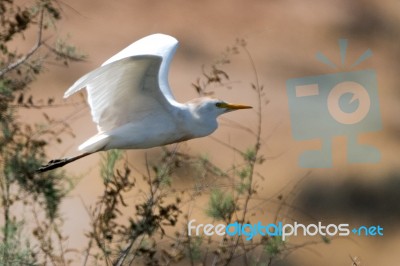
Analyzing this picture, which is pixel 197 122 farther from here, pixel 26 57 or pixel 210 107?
pixel 26 57

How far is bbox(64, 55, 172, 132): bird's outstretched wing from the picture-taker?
2188 mm

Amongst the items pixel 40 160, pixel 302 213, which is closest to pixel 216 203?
pixel 40 160

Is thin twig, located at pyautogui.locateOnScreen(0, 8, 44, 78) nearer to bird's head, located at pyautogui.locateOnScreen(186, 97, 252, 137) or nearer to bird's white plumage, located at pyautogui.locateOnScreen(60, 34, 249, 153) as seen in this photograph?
bird's white plumage, located at pyautogui.locateOnScreen(60, 34, 249, 153)

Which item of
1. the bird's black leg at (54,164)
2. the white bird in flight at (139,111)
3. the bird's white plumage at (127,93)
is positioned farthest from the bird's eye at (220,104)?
the bird's black leg at (54,164)

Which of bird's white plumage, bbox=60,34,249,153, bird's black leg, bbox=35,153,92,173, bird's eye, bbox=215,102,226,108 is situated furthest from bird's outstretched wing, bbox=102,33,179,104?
bird's black leg, bbox=35,153,92,173

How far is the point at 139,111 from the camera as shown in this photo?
2375 millimetres

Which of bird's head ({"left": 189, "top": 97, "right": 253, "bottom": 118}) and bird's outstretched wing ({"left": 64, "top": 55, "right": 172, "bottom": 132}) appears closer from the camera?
bird's outstretched wing ({"left": 64, "top": 55, "right": 172, "bottom": 132})

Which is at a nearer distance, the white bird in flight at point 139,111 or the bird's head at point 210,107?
the white bird in flight at point 139,111

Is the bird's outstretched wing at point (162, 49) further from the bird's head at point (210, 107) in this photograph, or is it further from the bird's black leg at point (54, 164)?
the bird's black leg at point (54, 164)

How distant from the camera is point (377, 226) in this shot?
4066 mm

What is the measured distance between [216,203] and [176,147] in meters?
0.16

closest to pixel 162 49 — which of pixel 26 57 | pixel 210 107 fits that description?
pixel 210 107

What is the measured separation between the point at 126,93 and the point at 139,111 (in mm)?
82

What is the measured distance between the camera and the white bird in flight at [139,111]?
226 centimetres
